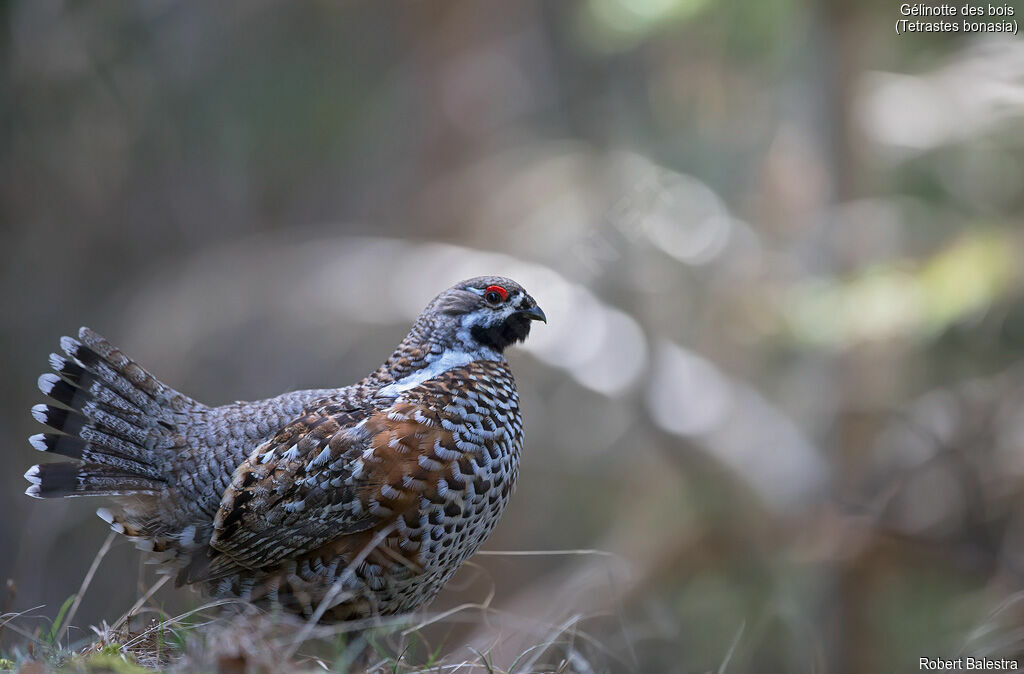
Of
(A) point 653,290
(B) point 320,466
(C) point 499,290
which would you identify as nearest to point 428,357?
(C) point 499,290

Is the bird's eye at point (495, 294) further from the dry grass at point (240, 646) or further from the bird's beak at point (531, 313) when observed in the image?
the dry grass at point (240, 646)

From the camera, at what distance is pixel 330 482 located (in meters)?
3.09

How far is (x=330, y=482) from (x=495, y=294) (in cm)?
97

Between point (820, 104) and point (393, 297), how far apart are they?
13.1 ft

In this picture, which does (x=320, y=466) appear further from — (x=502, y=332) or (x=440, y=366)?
(x=502, y=332)

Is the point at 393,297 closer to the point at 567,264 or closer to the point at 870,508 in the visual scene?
the point at 567,264

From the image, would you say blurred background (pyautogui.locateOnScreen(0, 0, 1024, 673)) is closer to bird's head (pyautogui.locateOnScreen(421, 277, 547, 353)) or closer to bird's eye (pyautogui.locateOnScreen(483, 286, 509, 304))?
bird's head (pyautogui.locateOnScreen(421, 277, 547, 353))

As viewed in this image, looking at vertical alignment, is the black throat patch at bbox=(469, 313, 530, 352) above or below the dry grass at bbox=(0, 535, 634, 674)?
above

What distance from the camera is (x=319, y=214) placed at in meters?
14.5

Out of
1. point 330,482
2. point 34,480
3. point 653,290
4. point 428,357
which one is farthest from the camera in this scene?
point 653,290

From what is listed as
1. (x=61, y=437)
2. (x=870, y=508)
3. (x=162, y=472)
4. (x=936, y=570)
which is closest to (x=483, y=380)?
(x=162, y=472)

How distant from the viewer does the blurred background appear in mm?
6727

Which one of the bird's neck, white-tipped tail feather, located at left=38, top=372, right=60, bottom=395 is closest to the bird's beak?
the bird's neck

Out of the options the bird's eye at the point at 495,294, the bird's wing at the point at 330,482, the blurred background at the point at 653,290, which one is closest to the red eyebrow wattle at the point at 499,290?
the bird's eye at the point at 495,294
